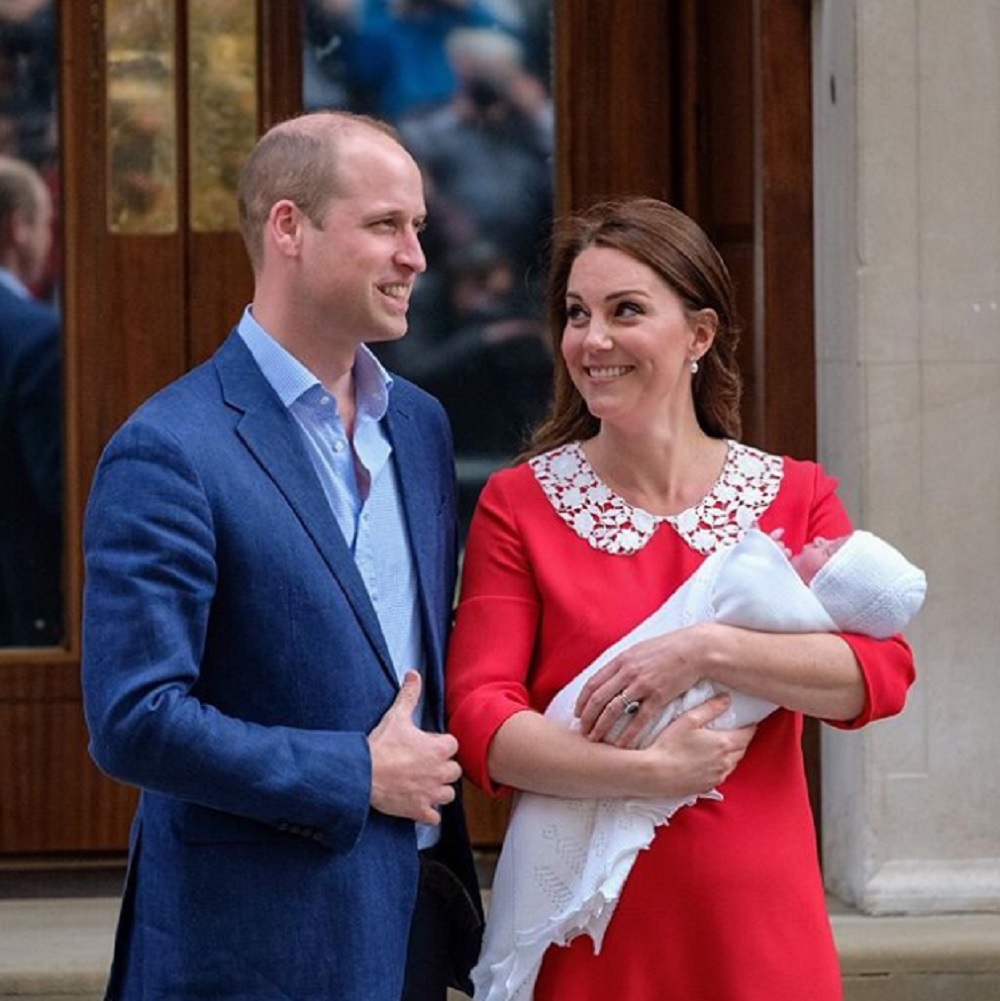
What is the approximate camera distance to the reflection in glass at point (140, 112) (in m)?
5.78

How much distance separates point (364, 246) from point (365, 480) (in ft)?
1.07

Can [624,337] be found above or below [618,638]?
above

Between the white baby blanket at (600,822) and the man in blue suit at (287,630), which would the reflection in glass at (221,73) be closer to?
the man in blue suit at (287,630)

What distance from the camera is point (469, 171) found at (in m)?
5.91

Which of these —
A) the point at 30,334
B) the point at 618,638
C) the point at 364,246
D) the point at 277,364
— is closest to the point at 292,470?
the point at 277,364

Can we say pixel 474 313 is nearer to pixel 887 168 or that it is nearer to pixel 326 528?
pixel 887 168

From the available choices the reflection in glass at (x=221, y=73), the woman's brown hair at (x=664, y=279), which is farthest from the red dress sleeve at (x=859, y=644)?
the reflection in glass at (x=221, y=73)

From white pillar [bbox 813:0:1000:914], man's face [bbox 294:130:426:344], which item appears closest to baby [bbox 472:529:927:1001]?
man's face [bbox 294:130:426:344]

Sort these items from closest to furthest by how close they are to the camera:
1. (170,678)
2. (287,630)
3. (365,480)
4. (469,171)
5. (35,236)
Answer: (170,678) < (287,630) < (365,480) < (35,236) < (469,171)

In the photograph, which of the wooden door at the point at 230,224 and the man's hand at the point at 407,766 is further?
the wooden door at the point at 230,224

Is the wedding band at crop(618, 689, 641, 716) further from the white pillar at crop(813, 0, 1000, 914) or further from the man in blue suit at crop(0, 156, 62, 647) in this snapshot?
the man in blue suit at crop(0, 156, 62, 647)

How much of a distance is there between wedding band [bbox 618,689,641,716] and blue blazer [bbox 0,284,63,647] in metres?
2.80

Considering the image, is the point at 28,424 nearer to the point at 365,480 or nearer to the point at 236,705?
the point at 365,480

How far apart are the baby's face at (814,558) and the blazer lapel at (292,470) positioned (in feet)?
1.89
